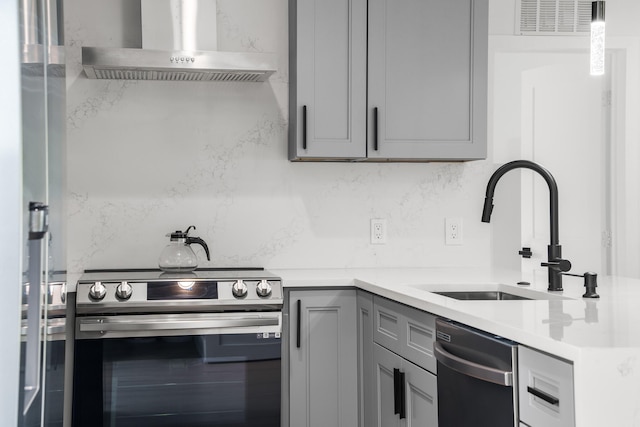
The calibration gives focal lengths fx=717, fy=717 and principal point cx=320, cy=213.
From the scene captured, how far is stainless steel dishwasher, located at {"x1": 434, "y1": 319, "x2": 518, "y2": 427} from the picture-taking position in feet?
5.16

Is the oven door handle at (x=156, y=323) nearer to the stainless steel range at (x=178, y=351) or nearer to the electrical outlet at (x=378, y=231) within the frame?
the stainless steel range at (x=178, y=351)

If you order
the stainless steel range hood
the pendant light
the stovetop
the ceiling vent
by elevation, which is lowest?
the stovetop

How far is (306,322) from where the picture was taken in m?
2.88

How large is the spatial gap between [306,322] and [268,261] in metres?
0.58

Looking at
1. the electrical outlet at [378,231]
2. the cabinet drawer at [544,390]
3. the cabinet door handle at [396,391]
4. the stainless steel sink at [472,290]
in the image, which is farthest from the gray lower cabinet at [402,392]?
the electrical outlet at [378,231]

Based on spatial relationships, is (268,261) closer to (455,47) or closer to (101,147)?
(101,147)

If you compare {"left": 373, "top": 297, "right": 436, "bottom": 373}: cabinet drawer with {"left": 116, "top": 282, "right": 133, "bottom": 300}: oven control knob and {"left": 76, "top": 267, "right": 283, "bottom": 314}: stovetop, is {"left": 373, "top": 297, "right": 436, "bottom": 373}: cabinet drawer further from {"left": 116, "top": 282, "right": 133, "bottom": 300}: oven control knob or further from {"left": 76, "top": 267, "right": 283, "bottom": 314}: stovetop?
{"left": 116, "top": 282, "right": 133, "bottom": 300}: oven control knob

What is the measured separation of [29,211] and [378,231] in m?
2.35

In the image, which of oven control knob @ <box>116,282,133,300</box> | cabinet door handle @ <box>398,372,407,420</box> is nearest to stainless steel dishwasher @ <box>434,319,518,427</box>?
cabinet door handle @ <box>398,372,407,420</box>

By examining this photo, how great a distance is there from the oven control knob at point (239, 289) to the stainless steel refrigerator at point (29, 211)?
114 cm

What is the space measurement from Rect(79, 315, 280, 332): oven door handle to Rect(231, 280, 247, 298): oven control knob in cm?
9

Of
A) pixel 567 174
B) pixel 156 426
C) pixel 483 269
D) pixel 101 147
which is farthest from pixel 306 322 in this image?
pixel 567 174

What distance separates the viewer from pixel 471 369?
1.71 m

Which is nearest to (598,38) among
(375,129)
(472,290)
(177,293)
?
(472,290)
